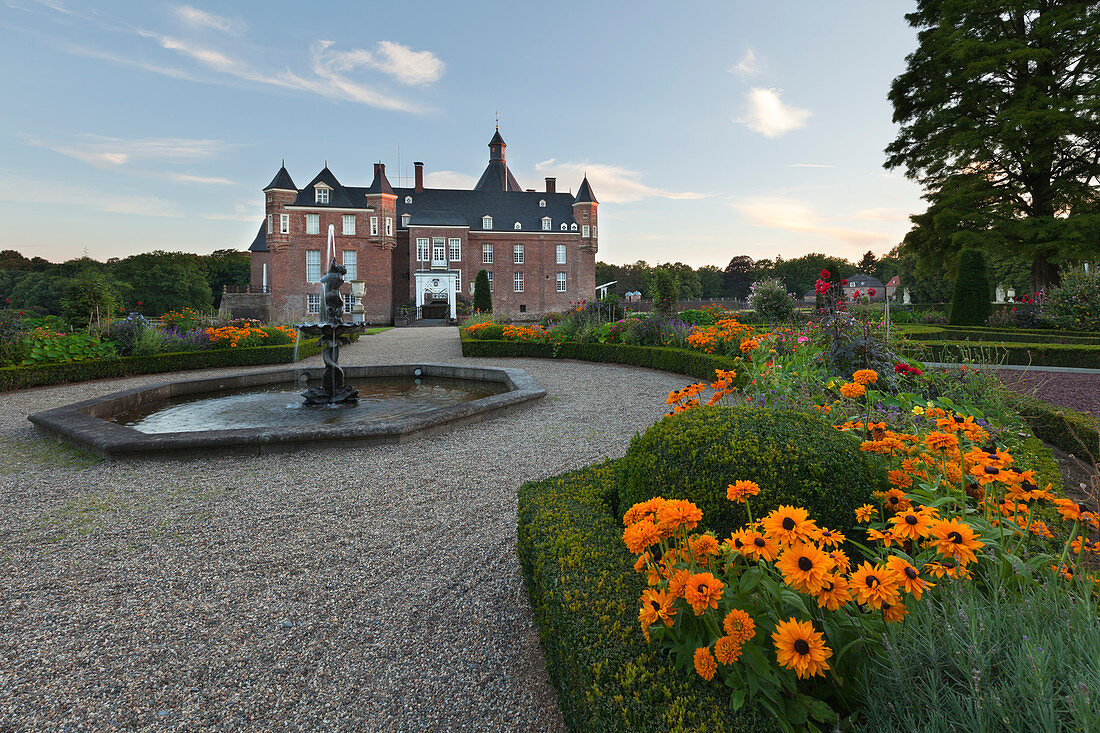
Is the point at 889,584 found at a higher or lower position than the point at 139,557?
higher

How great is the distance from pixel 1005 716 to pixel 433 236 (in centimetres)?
3941

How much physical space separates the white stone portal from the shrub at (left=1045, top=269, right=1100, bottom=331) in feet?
98.1

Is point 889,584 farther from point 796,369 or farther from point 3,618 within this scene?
point 796,369

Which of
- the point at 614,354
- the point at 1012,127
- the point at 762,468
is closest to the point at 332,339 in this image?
the point at 762,468

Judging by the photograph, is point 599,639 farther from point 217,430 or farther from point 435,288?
point 435,288

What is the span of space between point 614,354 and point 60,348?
448 inches

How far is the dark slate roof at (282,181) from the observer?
33.9 metres

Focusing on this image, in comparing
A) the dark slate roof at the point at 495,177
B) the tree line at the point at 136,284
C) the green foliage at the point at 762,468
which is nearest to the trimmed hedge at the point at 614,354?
the green foliage at the point at 762,468

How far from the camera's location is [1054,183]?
21453 millimetres

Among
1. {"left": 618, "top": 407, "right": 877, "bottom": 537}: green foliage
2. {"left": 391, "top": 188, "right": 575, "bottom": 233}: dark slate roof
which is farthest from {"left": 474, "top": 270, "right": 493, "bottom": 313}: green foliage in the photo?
{"left": 618, "top": 407, "right": 877, "bottom": 537}: green foliage

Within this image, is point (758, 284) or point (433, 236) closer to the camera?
point (758, 284)

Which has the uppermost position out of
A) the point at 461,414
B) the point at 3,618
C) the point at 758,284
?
the point at 758,284

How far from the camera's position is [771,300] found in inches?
774

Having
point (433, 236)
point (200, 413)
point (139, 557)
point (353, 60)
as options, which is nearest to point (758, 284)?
point (353, 60)
